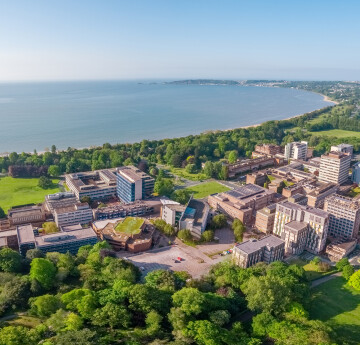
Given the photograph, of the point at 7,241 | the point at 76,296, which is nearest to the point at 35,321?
the point at 76,296

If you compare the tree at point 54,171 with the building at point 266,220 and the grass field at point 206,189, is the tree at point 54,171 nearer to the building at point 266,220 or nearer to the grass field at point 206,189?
the grass field at point 206,189

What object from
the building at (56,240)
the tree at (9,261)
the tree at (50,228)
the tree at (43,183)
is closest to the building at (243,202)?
the building at (56,240)

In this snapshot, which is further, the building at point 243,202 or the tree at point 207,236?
the building at point 243,202

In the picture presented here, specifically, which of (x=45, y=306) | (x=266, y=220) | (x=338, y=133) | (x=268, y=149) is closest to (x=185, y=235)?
(x=266, y=220)

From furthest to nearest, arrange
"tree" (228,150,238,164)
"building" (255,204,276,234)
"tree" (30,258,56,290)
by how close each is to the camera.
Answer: "tree" (228,150,238,164) < "building" (255,204,276,234) < "tree" (30,258,56,290)

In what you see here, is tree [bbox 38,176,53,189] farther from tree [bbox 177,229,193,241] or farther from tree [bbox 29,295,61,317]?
tree [bbox 29,295,61,317]

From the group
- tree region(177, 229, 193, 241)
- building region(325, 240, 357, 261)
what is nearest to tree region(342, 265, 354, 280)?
building region(325, 240, 357, 261)
